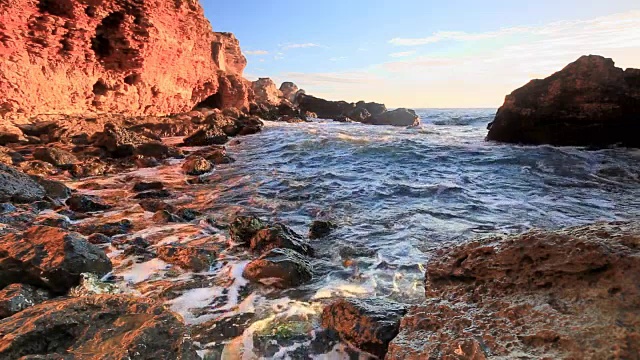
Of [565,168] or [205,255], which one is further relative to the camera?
[565,168]

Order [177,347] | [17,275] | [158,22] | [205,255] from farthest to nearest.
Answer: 1. [158,22]
2. [205,255]
3. [17,275]
4. [177,347]

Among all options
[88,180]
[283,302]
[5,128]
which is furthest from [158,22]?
[283,302]

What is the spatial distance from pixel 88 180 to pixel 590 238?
9255mm

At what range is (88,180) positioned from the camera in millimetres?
8281

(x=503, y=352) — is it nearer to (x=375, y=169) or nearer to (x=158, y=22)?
(x=375, y=169)

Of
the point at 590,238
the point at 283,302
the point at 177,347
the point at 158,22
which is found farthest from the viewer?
the point at 158,22

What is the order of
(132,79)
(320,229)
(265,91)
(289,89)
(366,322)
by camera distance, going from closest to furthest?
(366,322)
(320,229)
(132,79)
(265,91)
(289,89)

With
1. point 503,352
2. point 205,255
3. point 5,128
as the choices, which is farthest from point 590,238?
point 5,128

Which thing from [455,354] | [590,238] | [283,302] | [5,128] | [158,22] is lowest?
[283,302]

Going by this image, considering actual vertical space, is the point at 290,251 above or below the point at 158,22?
below

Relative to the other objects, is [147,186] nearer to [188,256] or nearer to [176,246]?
[176,246]

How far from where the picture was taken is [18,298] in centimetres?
267

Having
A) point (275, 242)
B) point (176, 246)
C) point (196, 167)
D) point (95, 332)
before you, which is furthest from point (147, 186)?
point (95, 332)

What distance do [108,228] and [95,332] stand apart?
11.7 feet
